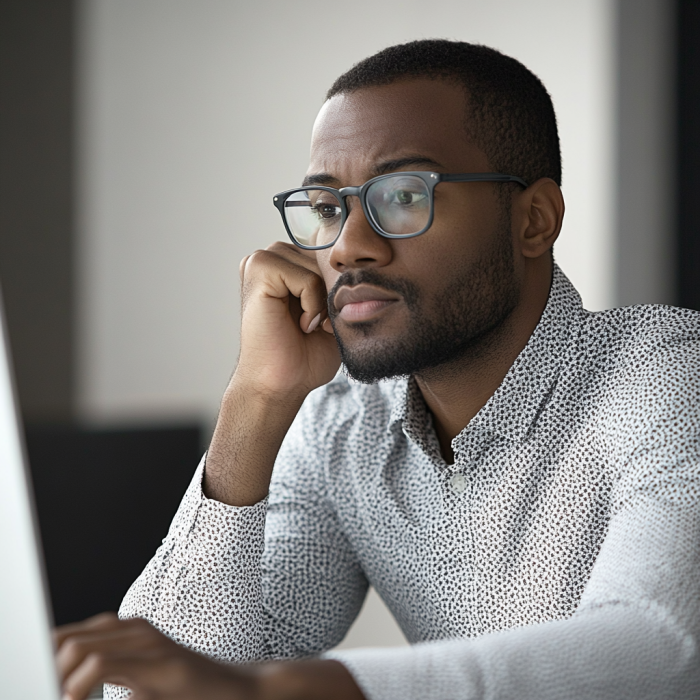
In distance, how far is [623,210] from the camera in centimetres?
313

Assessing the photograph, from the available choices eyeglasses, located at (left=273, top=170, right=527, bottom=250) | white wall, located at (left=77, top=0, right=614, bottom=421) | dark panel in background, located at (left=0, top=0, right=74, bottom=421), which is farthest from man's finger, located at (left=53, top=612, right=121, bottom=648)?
dark panel in background, located at (left=0, top=0, right=74, bottom=421)

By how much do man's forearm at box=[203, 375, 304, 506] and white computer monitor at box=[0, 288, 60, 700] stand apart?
72 cm

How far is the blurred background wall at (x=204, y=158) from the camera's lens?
3.14m

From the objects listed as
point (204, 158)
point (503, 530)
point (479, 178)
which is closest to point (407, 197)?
point (479, 178)

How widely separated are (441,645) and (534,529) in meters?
0.45

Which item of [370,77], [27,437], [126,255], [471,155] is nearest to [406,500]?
[471,155]

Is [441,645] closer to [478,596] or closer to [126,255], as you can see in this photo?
[478,596]

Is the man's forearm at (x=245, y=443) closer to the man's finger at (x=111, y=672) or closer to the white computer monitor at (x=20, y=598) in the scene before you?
the man's finger at (x=111, y=672)

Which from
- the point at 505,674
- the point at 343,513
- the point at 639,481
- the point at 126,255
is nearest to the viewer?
the point at 505,674

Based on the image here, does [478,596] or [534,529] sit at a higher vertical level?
[534,529]

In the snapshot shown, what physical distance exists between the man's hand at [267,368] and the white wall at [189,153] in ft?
6.58

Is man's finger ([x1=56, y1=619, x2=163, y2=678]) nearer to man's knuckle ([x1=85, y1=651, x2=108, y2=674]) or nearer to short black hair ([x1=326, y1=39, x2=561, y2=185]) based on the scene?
man's knuckle ([x1=85, y1=651, x2=108, y2=674])

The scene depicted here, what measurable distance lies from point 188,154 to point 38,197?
0.62 m

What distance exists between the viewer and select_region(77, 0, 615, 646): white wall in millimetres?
3275
